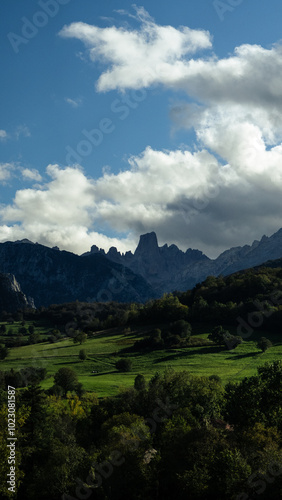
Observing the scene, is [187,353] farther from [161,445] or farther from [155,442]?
[161,445]

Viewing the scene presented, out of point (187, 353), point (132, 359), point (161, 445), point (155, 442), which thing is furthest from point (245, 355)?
point (161, 445)

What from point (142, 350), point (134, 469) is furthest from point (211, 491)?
point (142, 350)

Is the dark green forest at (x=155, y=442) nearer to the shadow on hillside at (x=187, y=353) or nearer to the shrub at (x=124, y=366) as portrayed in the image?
the shrub at (x=124, y=366)

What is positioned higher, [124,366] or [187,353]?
[187,353]

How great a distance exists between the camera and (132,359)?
131250mm

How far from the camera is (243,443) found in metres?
48.2

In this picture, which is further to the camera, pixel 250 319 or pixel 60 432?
pixel 250 319

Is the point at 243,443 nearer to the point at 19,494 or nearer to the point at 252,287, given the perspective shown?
the point at 19,494

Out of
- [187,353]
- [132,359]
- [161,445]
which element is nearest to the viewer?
[161,445]

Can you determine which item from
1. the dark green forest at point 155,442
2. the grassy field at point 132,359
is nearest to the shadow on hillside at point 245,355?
the grassy field at point 132,359

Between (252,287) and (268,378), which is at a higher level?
(252,287)

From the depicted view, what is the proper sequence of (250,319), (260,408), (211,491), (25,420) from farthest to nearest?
(250,319) < (25,420) < (260,408) < (211,491)

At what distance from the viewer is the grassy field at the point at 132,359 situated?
10323 cm

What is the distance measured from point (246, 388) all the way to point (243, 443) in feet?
58.4
